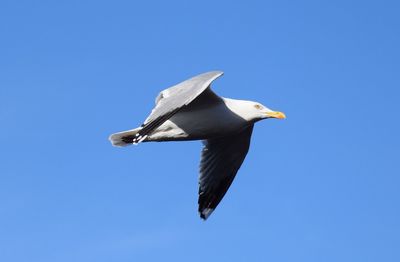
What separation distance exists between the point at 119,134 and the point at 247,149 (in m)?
2.06

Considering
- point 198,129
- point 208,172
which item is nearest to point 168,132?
point 198,129

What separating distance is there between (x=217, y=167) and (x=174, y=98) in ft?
8.62

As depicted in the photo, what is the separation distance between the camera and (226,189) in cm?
1188

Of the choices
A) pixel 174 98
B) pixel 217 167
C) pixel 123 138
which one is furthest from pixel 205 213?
pixel 174 98

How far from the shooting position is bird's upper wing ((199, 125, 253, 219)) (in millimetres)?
11711

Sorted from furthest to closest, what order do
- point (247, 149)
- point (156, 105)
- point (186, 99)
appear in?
point (247, 149)
point (156, 105)
point (186, 99)

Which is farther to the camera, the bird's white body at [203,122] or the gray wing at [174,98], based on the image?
the bird's white body at [203,122]

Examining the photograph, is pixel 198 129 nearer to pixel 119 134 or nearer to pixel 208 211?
pixel 119 134

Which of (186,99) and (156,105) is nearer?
(186,99)

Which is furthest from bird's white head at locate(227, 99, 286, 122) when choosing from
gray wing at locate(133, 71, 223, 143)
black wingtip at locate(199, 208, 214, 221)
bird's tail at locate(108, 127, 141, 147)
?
black wingtip at locate(199, 208, 214, 221)

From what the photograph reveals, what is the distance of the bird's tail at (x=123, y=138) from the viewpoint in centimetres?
1049

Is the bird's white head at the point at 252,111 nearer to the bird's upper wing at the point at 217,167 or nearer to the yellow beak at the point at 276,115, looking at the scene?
the yellow beak at the point at 276,115

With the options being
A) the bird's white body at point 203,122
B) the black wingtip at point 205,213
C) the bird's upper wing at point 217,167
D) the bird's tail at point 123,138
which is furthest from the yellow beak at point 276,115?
the black wingtip at point 205,213

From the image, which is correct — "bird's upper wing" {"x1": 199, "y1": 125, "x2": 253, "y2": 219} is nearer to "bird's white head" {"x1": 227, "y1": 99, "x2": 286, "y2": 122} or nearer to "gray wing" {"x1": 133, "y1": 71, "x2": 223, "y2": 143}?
"bird's white head" {"x1": 227, "y1": 99, "x2": 286, "y2": 122}
